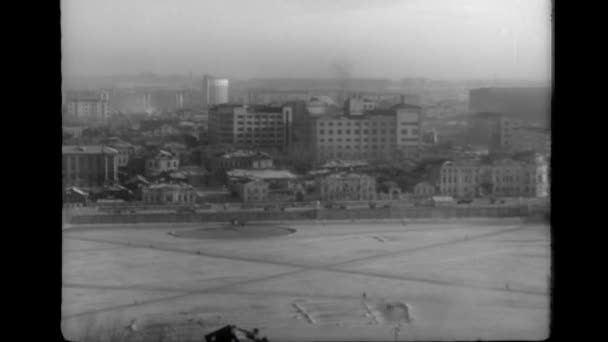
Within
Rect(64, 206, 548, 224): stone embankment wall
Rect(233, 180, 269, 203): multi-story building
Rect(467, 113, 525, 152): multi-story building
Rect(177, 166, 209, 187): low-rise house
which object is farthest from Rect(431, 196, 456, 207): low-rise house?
Rect(177, 166, 209, 187): low-rise house

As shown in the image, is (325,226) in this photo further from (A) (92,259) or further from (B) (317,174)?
(A) (92,259)

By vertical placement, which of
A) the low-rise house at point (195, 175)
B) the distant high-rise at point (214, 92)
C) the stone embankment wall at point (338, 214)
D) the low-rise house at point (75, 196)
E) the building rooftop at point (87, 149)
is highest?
the distant high-rise at point (214, 92)

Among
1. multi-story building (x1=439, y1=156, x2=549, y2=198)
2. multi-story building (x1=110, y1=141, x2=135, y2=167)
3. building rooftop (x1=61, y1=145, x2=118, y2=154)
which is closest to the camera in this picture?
building rooftop (x1=61, y1=145, x2=118, y2=154)

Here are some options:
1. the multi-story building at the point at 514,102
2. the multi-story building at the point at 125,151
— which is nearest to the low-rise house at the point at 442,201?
the multi-story building at the point at 514,102

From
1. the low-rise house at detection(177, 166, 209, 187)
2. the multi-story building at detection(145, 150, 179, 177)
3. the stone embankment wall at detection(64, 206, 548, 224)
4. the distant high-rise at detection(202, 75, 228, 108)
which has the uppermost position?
the distant high-rise at detection(202, 75, 228, 108)

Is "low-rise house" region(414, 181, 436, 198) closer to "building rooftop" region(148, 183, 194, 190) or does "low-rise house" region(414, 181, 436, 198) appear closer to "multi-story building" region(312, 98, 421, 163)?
"multi-story building" region(312, 98, 421, 163)

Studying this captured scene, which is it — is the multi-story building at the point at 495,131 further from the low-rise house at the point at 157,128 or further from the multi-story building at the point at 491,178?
the low-rise house at the point at 157,128
